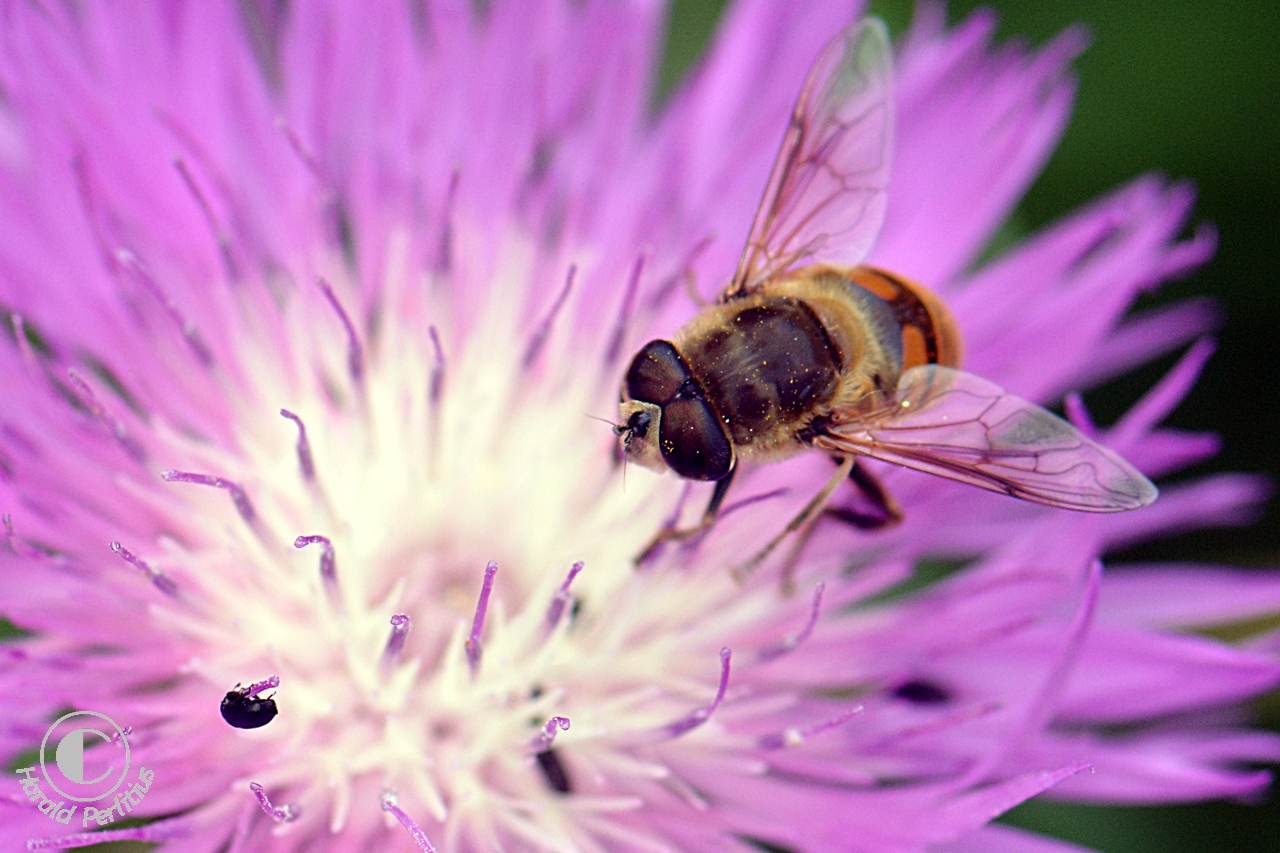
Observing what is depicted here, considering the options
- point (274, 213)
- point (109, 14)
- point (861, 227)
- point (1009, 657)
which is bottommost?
point (1009, 657)

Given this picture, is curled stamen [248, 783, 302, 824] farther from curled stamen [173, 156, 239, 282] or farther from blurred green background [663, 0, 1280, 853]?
blurred green background [663, 0, 1280, 853]

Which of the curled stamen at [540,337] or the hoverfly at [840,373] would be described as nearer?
the hoverfly at [840,373]

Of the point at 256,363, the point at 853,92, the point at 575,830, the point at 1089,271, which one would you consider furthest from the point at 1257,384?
the point at 256,363

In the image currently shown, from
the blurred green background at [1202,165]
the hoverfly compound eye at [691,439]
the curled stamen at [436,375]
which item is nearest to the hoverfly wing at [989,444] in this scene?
the hoverfly compound eye at [691,439]

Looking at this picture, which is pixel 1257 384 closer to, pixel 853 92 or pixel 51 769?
pixel 853 92

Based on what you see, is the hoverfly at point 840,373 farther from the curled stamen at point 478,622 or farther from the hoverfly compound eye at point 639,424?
the curled stamen at point 478,622
